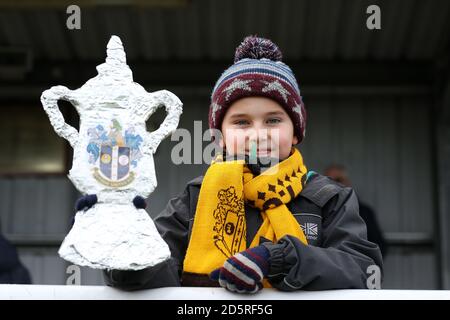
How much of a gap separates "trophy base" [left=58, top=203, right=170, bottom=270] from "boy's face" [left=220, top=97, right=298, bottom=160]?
1.39 ft

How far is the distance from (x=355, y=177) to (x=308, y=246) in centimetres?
451

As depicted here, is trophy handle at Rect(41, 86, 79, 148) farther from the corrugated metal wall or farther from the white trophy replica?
the corrugated metal wall

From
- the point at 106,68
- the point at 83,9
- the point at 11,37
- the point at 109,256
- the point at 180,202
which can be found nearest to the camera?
the point at 109,256

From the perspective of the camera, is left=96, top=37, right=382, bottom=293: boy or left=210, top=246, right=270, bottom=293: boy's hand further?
left=96, top=37, right=382, bottom=293: boy

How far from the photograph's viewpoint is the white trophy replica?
163cm

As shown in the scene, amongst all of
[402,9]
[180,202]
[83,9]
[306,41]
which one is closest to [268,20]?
[306,41]

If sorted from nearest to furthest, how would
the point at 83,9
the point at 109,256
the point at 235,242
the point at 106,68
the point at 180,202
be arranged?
the point at 109,256
the point at 106,68
the point at 235,242
the point at 180,202
the point at 83,9

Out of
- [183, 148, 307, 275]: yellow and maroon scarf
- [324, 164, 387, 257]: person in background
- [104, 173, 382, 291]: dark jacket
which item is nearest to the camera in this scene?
[104, 173, 382, 291]: dark jacket

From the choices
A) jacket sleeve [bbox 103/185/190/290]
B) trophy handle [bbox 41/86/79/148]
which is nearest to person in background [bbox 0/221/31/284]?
jacket sleeve [bbox 103/185/190/290]

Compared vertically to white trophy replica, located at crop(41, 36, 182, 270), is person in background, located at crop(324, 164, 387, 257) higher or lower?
lower

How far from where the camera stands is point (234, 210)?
6.51 ft

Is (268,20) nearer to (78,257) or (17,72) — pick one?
(17,72)

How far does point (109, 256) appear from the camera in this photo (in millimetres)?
1607

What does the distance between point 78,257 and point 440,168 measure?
192 inches
